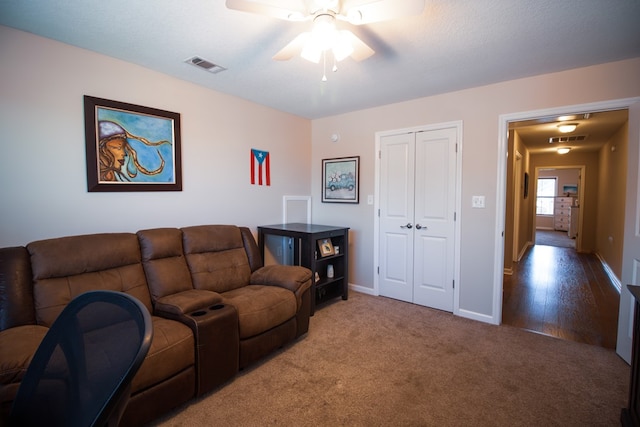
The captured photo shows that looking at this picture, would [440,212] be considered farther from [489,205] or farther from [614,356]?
[614,356]

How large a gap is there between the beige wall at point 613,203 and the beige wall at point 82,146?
496cm

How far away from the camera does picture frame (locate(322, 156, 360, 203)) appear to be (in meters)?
4.05

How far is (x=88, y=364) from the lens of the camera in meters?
0.76

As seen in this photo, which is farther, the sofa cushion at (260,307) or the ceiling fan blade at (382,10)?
the sofa cushion at (260,307)

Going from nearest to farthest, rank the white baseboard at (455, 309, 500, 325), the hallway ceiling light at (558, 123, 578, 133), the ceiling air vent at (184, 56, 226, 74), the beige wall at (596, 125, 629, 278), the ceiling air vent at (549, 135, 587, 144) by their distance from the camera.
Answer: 1. the ceiling air vent at (184, 56, 226, 74)
2. the white baseboard at (455, 309, 500, 325)
3. the beige wall at (596, 125, 629, 278)
4. the hallway ceiling light at (558, 123, 578, 133)
5. the ceiling air vent at (549, 135, 587, 144)

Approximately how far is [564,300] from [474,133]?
2.49m

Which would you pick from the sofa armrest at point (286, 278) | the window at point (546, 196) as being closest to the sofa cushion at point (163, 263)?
the sofa armrest at point (286, 278)

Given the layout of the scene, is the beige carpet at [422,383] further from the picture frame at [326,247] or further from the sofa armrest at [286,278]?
the picture frame at [326,247]

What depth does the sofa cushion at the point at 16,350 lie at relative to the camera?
4.22 feet

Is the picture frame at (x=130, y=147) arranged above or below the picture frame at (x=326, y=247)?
above

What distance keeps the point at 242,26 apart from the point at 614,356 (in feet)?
12.4

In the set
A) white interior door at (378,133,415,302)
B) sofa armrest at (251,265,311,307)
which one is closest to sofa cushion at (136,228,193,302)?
sofa armrest at (251,265,311,307)

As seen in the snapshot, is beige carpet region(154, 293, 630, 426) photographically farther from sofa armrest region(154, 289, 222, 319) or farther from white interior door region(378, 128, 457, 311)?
white interior door region(378, 128, 457, 311)

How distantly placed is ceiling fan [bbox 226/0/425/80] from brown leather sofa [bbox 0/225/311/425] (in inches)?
70.6
